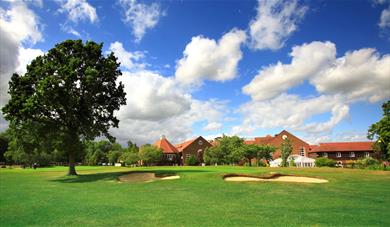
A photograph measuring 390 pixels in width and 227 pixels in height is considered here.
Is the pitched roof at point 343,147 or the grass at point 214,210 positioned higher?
the pitched roof at point 343,147

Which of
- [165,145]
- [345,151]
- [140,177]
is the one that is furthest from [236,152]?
[140,177]

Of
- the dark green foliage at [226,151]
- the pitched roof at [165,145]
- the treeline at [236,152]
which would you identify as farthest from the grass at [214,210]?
the pitched roof at [165,145]

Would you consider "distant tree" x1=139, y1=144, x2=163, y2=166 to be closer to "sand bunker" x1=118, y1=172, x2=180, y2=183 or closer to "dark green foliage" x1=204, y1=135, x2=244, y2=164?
"dark green foliage" x1=204, y1=135, x2=244, y2=164

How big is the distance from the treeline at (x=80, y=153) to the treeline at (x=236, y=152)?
1553 centimetres

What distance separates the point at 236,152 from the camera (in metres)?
70.0

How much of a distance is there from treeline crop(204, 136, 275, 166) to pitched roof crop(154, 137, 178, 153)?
19.5m

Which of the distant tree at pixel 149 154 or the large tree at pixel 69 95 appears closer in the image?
the large tree at pixel 69 95

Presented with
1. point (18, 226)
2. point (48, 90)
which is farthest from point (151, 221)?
point (48, 90)

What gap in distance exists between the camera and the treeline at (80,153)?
4138 cm

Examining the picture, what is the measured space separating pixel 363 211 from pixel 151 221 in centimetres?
916

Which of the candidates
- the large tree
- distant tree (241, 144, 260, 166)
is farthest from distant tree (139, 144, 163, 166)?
the large tree

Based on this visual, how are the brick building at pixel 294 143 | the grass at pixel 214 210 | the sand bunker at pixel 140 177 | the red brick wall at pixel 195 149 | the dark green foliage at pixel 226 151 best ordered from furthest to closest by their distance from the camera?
1. the red brick wall at pixel 195 149
2. the brick building at pixel 294 143
3. the dark green foliage at pixel 226 151
4. the sand bunker at pixel 140 177
5. the grass at pixel 214 210

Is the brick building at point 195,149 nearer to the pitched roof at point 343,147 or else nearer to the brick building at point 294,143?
the brick building at point 294,143

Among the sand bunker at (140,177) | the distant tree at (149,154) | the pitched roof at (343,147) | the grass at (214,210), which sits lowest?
the grass at (214,210)
